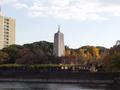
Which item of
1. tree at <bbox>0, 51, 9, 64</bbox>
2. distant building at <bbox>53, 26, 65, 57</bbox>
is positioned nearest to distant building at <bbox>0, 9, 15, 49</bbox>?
tree at <bbox>0, 51, 9, 64</bbox>

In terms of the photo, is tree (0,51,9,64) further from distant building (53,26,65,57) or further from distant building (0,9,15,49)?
distant building (0,9,15,49)

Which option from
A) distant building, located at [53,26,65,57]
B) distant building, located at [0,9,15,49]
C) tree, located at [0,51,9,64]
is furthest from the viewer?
distant building, located at [0,9,15,49]

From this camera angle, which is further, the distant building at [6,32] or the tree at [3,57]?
the distant building at [6,32]

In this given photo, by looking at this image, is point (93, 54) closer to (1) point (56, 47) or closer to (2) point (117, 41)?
(1) point (56, 47)

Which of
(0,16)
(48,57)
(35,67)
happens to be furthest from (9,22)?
(35,67)

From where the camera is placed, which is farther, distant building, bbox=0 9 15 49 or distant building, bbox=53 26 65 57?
distant building, bbox=0 9 15 49

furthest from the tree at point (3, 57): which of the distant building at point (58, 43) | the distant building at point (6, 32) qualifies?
the distant building at point (6, 32)

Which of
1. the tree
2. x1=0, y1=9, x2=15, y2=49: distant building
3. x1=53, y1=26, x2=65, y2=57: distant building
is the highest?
x1=0, y1=9, x2=15, y2=49: distant building

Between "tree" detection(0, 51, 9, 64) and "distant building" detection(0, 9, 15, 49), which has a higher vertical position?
"distant building" detection(0, 9, 15, 49)

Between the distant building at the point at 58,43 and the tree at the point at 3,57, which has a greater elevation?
the distant building at the point at 58,43

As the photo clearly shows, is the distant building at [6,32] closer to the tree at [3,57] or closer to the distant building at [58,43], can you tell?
the tree at [3,57]

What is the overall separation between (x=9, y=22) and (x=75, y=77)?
118 m

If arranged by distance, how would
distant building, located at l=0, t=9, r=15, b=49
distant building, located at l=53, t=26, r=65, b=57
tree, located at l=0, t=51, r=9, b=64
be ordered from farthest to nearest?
distant building, located at l=0, t=9, r=15, b=49, tree, located at l=0, t=51, r=9, b=64, distant building, located at l=53, t=26, r=65, b=57

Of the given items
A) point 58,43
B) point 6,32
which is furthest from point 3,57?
point 6,32
